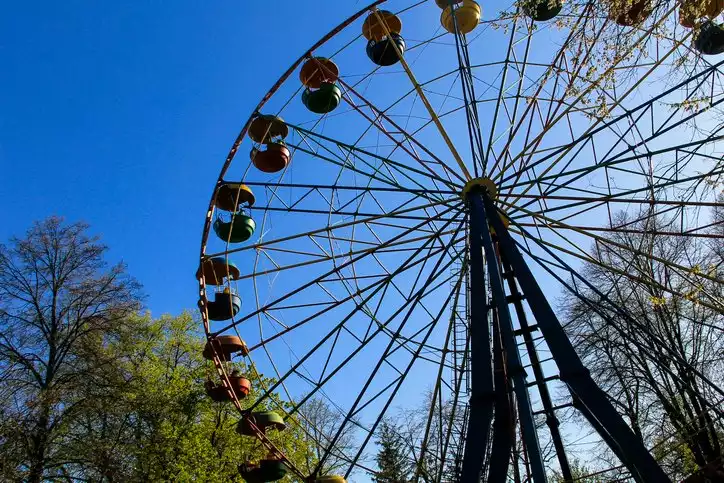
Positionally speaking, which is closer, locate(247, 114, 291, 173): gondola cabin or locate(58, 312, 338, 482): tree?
locate(247, 114, 291, 173): gondola cabin

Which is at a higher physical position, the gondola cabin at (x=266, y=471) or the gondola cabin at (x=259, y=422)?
the gondola cabin at (x=259, y=422)

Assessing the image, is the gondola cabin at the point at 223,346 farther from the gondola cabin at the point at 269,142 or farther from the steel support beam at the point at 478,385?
the steel support beam at the point at 478,385

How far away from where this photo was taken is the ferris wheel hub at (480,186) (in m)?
8.65

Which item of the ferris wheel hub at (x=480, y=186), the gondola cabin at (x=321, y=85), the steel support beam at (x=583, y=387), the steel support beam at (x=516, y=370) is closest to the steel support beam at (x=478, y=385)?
the steel support beam at (x=516, y=370)

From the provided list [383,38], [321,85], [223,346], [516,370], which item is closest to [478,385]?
[516,370]

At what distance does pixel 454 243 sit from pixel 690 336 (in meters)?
9.57

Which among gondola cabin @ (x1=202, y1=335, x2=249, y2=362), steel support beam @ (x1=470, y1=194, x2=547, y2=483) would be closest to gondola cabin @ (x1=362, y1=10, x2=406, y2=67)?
steel support beam @ (x1=470, y1=194, x2=547, y2=483)

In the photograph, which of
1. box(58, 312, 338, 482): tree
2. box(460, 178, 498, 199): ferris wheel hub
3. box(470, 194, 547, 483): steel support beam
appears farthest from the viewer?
box(58, 312, 338, 482): tree

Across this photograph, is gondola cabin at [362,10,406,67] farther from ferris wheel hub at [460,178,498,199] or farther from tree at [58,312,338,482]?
tree at [58,312,338,482]

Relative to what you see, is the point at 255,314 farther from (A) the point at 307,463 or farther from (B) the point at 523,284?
(A) the point at 307,463

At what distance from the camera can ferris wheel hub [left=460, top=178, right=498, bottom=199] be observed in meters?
8.65

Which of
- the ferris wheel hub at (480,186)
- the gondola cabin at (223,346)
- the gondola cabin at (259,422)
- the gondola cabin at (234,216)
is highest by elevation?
the gondola cabin at (234,216)

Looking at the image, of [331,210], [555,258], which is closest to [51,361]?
[331,210]

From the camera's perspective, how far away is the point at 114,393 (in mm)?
13875
